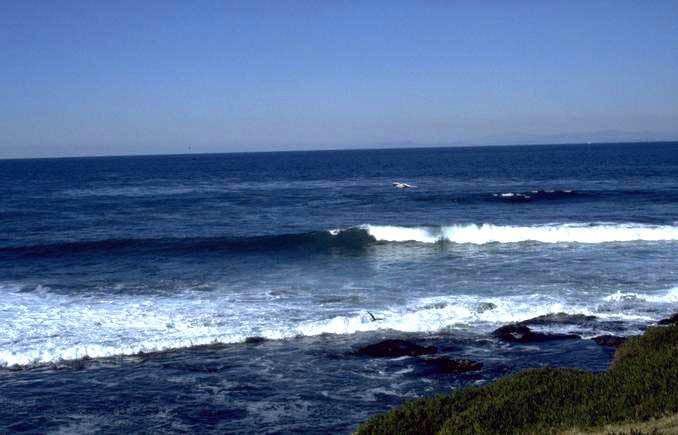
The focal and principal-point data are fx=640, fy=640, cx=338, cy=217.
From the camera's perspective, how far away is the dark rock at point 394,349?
704 inches

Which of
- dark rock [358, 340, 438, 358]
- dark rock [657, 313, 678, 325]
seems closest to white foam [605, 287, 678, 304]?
dark rock [657, 313, 678, 325]

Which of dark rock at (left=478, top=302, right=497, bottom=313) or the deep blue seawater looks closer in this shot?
the deep blue seawater

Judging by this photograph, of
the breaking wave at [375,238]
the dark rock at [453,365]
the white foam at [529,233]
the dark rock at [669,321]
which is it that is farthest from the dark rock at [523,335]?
the white foam at [529,233]

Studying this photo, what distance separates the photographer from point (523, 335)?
1902cm

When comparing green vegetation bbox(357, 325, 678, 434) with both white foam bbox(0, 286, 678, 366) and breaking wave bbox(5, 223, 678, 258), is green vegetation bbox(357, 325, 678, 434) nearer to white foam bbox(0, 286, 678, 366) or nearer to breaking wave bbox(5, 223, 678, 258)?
white foam bbox(0, 286, 678, 366)

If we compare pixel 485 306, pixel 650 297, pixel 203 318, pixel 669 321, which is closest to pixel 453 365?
pixel 485 306

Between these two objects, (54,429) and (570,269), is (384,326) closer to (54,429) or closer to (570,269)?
(54,429)

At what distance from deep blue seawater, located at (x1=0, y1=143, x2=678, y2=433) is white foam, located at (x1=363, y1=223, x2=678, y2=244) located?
0.54 feet

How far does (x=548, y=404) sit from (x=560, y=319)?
9.62 meters

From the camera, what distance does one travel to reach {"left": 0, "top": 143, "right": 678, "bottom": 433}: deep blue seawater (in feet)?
49.8

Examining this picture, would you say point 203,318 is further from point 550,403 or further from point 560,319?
point 550,403

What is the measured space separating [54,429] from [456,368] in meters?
9.54

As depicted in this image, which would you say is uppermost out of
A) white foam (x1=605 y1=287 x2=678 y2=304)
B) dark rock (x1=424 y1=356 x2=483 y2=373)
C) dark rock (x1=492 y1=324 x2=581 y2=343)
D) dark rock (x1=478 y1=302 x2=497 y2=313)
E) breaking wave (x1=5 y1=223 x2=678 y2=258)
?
breaking wave (x1=5 y1=223 x2=678 y2=258)

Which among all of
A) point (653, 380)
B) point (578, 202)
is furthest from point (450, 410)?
point (578, 202)
